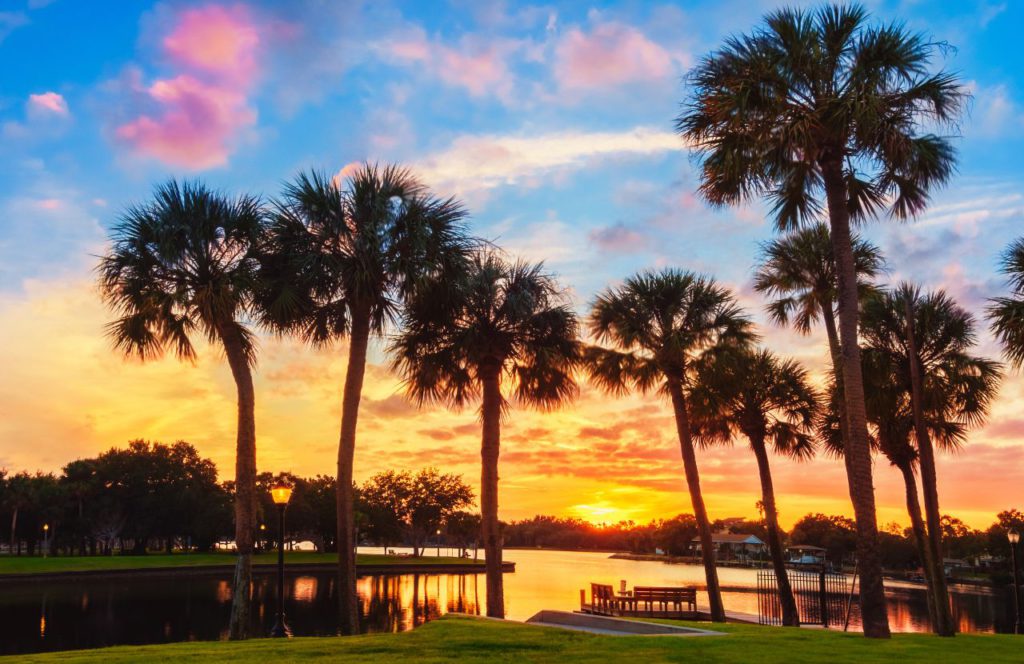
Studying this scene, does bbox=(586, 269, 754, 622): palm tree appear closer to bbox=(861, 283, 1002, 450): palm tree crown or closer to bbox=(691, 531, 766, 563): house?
bbox=(861, 283, 1002, 450): palm tree crown

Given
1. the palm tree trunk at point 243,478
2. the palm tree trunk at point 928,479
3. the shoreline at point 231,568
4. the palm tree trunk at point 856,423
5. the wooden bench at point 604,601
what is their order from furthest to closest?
the shoreline at point 231,568, the wooden bench at point 604,601, the palm tree trunk at point 243,478, the palm tree trunk at point 928,479, the palm tree trunk at point 856,423

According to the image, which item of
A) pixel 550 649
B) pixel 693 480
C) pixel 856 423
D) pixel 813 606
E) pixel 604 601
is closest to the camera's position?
pixel 550 649

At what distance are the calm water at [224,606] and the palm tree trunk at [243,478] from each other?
6116 millimetres

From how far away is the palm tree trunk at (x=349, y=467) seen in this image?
20625mm

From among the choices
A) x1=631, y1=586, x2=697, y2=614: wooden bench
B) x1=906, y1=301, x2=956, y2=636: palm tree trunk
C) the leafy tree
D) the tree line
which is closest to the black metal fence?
x1=631, y1=586, x2=697, y2=614: wooden bench

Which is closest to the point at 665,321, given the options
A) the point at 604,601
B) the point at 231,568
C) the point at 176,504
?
the point at 604,601

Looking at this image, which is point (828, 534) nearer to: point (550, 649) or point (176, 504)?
point (176, 504)

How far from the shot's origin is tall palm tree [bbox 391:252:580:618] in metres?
24.3

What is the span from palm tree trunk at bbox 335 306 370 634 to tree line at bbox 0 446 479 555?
57.6m

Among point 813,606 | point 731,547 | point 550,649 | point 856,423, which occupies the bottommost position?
point 731,547

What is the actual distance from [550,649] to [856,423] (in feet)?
24.7

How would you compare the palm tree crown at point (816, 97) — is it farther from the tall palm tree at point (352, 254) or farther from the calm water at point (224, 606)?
the calm water at point (224, 606)

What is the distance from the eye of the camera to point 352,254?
72.8ft

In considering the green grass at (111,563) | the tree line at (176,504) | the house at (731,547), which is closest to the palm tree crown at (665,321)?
the green grass at (111,563)
